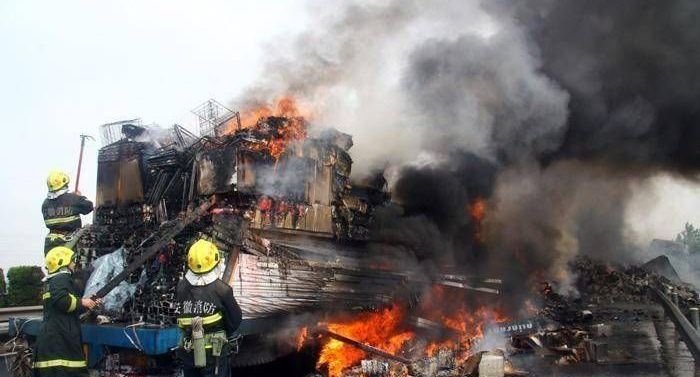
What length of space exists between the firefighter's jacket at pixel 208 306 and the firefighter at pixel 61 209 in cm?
397

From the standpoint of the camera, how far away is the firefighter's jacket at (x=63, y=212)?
335 inches

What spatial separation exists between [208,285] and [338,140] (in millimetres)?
7242

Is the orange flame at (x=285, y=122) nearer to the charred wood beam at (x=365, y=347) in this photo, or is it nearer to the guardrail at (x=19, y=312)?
the charred wood beam at (x=365, y=347)

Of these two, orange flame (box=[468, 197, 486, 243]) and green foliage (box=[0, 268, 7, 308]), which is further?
orange flame (box=[468, 197, 486, 243])

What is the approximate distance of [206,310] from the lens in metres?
5.45

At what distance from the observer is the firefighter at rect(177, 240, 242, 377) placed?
5.46 m

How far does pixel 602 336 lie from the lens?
1057 centimetres

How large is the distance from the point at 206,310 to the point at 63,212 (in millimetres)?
4451

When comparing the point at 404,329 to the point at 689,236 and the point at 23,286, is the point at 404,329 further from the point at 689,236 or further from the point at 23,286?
the point at 689,236

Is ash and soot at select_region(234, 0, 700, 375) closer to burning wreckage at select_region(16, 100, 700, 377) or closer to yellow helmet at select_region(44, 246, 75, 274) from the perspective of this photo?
burning wreckage at select_region(16, 100, 700, 377)

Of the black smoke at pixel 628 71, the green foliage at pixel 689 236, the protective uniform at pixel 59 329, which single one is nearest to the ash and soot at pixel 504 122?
the black smoke at pixel 628 71

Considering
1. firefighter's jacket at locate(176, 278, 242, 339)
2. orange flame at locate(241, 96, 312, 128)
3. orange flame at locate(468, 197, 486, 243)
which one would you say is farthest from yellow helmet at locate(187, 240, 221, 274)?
orange flame at locate(468, 197, 486, 243)

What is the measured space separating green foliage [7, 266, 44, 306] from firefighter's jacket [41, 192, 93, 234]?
27.9 feet

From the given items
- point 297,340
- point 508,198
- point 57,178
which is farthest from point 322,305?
point 508,198
